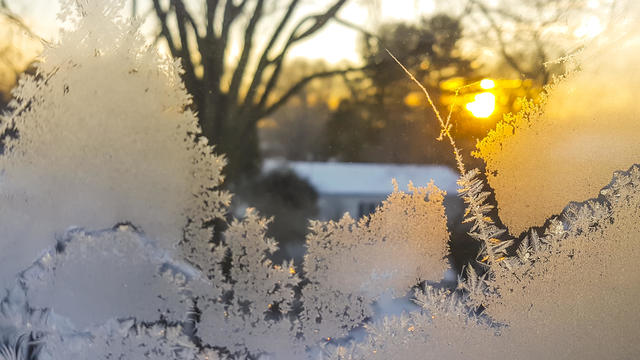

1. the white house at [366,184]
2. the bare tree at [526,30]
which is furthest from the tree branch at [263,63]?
the bare tree at [526,30]

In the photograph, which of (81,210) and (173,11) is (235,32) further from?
(81,210)

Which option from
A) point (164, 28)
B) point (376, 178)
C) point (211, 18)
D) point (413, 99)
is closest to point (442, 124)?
point (413, 99)

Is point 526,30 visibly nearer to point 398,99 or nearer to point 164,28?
point 398,99

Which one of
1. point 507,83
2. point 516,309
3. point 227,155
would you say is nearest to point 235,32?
point 227,155

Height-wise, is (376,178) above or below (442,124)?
below

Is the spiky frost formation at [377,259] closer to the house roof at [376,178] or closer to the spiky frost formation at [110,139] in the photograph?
the house roof at [376,178]

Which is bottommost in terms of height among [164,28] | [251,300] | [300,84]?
[251,300]
